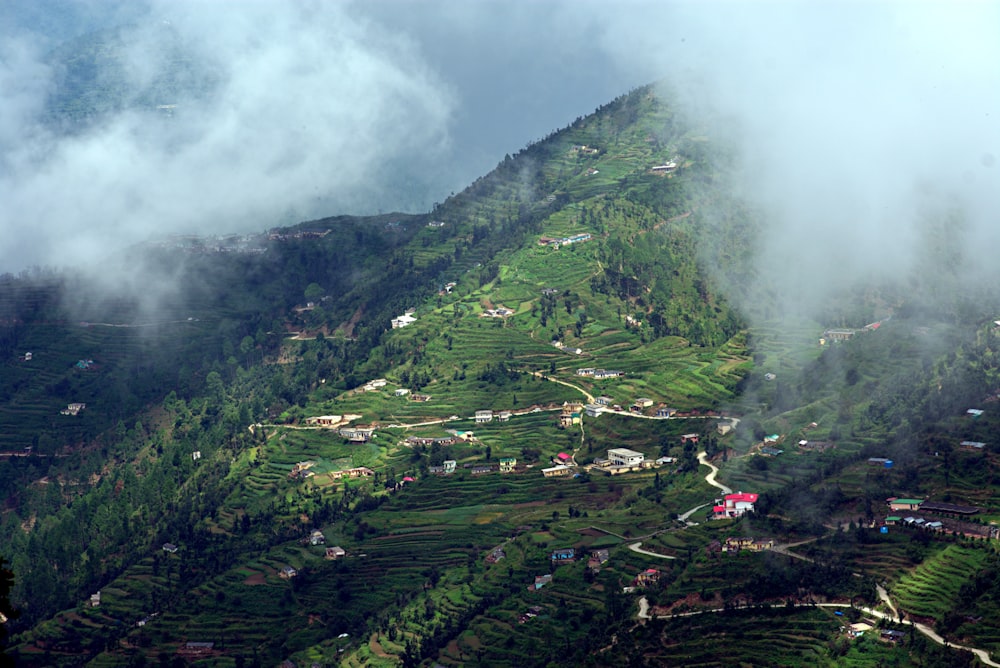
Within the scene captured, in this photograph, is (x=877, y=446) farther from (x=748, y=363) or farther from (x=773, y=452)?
(x=748, y=363)

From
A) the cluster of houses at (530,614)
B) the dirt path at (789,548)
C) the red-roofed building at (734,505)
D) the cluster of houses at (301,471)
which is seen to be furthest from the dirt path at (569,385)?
the dirt path at (789,548)

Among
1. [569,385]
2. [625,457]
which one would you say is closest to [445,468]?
[625,457]

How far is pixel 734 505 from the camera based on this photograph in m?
47.3

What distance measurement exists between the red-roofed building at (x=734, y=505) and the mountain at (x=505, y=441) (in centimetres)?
13

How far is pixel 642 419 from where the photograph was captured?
186ft

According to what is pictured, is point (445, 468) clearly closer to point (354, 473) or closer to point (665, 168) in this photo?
point (354, 473)

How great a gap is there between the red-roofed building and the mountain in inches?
5.2

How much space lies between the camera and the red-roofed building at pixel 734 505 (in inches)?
1850

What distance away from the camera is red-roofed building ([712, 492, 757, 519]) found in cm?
4700

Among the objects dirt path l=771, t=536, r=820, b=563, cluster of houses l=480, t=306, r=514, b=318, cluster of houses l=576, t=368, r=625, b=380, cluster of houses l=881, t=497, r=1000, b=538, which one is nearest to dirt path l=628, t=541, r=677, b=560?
dirt path l=771, t=536, r=820, b=563

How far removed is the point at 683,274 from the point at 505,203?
15.3 m

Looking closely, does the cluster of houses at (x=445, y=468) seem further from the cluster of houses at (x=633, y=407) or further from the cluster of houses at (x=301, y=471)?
the cluster of houses at (x=633, y=407)

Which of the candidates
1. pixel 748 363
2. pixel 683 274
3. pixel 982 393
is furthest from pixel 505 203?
pixel 982 393

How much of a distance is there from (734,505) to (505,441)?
11.8 metres
